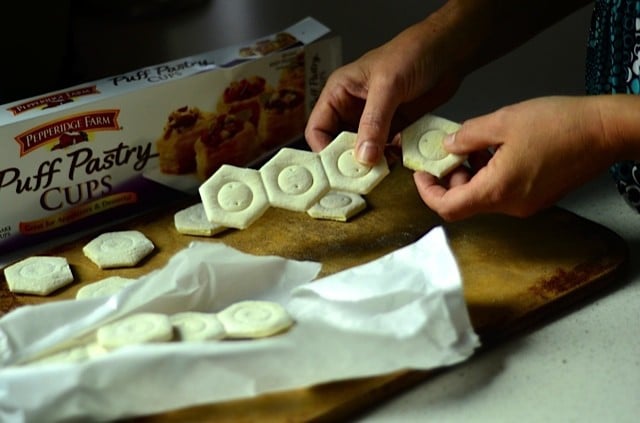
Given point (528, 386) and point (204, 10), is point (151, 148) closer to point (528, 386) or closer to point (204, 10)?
point (528, 386)

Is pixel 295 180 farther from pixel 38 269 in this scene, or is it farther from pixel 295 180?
pixel 38 269

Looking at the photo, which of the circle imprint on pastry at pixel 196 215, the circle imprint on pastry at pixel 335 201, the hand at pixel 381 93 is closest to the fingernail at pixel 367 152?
the hand at pixel 381 93

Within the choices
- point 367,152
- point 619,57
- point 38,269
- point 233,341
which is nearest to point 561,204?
point 619,57

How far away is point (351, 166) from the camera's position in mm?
1145

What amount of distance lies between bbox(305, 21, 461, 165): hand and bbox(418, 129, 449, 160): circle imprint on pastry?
1.9 inches

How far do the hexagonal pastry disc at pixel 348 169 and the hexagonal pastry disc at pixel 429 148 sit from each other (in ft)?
0.13

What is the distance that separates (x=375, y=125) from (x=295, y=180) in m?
0.12

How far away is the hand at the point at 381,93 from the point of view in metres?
1.15

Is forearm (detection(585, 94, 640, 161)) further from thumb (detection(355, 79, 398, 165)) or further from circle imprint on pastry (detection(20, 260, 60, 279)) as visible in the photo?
circle imprint on pastry (detection(20, 260, 60, 279))

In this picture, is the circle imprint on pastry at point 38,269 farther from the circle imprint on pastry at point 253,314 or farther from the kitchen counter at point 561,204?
the kitchen counter at point 561,204

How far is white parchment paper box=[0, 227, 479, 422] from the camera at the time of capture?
84cm

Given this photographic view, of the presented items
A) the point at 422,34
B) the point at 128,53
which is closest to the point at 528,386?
the point at 422,34

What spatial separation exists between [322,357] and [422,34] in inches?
20.4

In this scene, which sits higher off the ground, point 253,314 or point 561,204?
point 253,314
